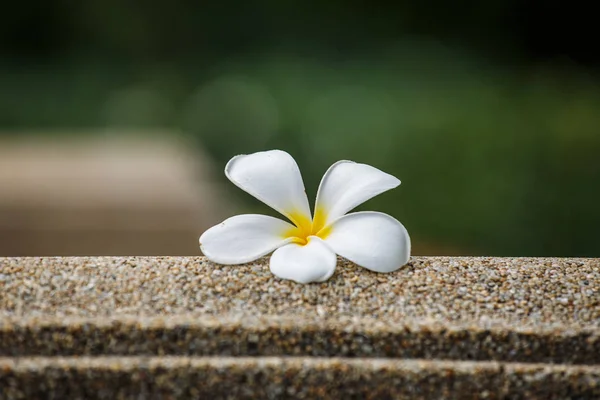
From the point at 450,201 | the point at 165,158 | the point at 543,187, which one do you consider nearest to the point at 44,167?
the point at 165,158

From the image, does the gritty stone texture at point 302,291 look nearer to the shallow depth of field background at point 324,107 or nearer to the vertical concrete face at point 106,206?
the shallow depth of field background at point 324,107

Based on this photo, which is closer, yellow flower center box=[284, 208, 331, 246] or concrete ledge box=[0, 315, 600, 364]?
concrete ledge box=[0, 315, 600, 364]

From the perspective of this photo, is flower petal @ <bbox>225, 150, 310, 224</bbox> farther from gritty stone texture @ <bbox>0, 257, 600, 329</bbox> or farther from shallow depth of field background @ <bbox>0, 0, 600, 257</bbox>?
shallow depth of field background @ <bbox>0, 0, 600, 257</bbox>

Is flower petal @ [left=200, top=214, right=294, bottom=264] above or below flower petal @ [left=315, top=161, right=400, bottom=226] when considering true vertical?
below

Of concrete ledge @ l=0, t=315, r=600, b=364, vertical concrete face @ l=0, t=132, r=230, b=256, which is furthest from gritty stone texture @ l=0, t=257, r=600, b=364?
vertical concrete face @ l=0, t=132, r=230, b=256

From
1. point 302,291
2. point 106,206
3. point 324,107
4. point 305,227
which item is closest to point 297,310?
point 302,291

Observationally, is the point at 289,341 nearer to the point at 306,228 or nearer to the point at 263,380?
the point at 263,380
